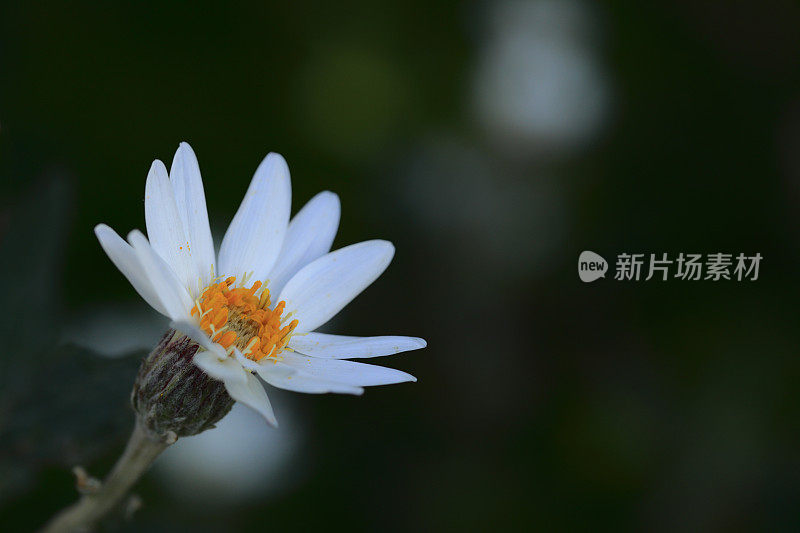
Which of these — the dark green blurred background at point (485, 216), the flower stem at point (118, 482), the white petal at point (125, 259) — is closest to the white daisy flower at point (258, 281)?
the white petal at point (125, 259)

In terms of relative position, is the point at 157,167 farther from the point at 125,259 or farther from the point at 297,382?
the point at 297,382

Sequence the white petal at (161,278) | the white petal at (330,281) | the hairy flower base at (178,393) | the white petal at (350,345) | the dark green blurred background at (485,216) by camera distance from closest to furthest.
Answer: the white petal at (161,278) < the hairy flower base at (178,393) < the white petal at (350,345) < the white petal at (330,281) < the dark green blurred background at (485,216)

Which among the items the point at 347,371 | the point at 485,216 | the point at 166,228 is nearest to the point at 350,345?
the point at 347,371

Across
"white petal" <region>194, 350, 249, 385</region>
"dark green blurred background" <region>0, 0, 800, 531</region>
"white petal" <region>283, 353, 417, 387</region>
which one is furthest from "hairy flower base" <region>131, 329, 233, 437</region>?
"dark green blurred background" <region>0, 0, 800, 531</region>

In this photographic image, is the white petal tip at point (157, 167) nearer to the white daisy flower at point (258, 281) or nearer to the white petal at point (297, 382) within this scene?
the white daisy flower at point (258, 281)

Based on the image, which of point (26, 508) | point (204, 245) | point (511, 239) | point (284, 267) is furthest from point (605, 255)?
point (26, 508)

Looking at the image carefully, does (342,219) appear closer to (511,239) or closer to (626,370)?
(511,239)
